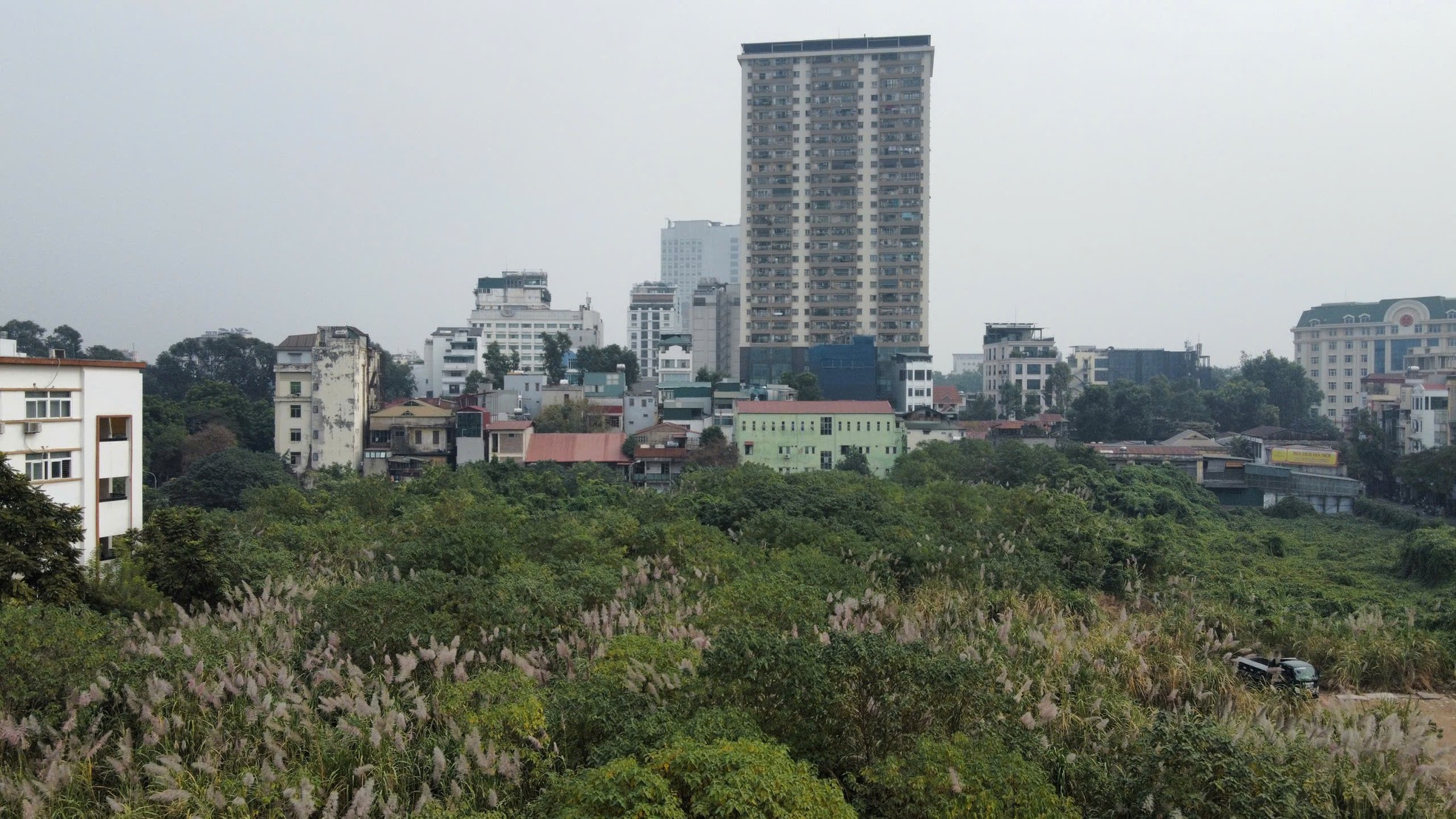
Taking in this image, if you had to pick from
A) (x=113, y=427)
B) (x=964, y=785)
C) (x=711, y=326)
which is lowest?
(x=964, y=785)

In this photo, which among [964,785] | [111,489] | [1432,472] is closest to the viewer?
[964,785]

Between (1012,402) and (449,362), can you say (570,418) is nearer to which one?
(449,362)

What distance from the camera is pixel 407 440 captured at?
123ft

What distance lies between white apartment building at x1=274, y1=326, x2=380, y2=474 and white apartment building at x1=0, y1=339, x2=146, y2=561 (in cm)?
1887

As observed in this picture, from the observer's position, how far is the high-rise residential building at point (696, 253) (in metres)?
124

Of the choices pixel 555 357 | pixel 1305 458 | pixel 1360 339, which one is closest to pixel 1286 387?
pixel 1360 339

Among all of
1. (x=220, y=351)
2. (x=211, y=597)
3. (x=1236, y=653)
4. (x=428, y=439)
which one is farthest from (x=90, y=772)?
(x=220, y=351)

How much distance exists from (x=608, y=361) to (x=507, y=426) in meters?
15.8

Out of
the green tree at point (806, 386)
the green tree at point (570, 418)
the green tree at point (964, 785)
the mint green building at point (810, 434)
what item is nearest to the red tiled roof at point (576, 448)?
the green tree at point (570, 418)

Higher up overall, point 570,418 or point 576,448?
point 570,418

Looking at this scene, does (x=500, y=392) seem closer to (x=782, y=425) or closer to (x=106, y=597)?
(x=782, y=425)

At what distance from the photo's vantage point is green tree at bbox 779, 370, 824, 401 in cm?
4691

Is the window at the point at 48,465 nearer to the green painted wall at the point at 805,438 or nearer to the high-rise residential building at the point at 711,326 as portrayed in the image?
the green painted wall at the point at 805,438

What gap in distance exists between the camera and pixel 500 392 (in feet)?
144
